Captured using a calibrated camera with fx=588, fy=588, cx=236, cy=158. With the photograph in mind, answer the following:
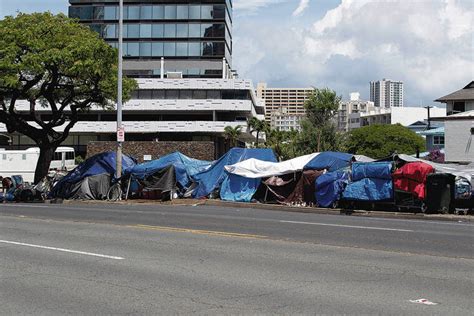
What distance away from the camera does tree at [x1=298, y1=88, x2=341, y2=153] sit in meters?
54.9

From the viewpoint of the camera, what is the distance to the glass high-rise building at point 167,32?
319ft

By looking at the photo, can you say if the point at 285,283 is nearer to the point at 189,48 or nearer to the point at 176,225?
the point at 176,225

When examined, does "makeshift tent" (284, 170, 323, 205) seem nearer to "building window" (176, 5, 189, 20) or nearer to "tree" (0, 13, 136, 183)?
"tree" (0, 13, 136, 183)

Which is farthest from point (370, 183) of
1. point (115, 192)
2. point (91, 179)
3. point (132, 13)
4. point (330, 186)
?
point (132, 13)

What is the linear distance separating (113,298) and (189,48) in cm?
9310

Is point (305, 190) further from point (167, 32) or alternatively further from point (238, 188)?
point (167, 32)

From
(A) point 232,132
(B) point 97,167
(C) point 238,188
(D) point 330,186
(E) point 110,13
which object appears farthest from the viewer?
(E) point 110,13

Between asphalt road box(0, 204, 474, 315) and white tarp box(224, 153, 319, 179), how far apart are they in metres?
9.01

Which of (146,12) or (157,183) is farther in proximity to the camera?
(146,12)

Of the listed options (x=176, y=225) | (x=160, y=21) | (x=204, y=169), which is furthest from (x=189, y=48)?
(x=176, y=225)

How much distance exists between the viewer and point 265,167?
2577 centimetres

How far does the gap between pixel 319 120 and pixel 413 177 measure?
37051mm

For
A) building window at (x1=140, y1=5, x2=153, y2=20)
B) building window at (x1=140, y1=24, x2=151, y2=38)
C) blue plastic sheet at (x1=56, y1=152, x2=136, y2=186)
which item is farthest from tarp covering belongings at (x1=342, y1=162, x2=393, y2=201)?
building window at (x1=140, y1=5, x2=153, y2=20)

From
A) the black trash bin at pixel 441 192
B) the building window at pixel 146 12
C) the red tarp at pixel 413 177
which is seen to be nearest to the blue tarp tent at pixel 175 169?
the red tarp at pixel 413 177
